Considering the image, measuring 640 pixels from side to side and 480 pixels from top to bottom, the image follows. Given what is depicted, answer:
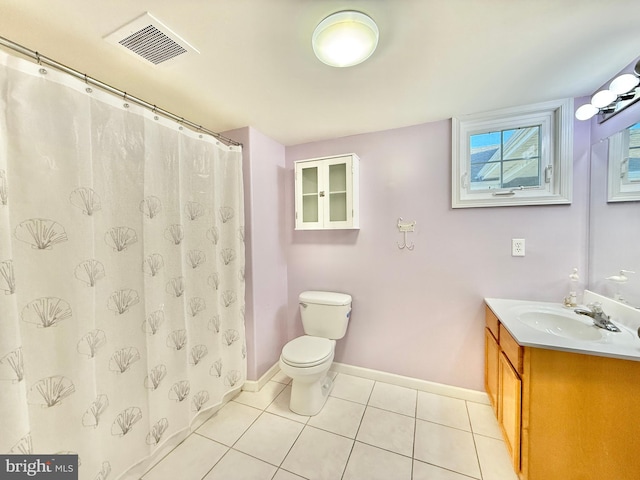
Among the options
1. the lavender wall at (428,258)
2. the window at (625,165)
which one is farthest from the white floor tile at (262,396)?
the window at (625,165)

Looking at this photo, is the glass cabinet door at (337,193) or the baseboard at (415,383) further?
the glass cabinet door at (337,193)

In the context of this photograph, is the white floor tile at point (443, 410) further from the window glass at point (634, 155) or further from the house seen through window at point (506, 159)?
the window glass at point (634, 155)

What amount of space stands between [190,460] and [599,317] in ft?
7.81

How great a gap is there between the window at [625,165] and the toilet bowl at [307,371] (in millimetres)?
1968

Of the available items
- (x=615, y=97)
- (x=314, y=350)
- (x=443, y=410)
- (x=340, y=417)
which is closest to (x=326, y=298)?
(x=314, y=350)

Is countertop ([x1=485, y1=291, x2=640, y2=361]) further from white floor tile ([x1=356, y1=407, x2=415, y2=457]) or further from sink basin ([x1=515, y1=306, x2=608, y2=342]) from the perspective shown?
white floor tile ([x1=356, y1=407, x2=415, y2=457])

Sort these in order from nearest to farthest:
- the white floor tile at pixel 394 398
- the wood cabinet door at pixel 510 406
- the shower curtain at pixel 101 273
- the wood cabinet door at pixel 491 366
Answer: the shower curtain at pixel 101 273, the wood cabinet door at pixel 510 406, the wood cabinet door at pixel 491 366, the white floor tile at pixel 394 398

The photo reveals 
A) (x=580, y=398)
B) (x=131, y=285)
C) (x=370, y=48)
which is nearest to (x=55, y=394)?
(x=131, y=285)

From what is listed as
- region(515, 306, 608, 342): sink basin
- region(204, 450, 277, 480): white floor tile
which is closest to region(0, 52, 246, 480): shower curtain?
region(204, 450, 277, 480): white floor tile

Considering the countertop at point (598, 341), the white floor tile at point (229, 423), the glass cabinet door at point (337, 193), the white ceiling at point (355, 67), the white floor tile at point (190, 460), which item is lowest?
the white floor tile at point (229, 423)

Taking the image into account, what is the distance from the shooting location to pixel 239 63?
3.84 feet

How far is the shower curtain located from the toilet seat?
0.52 metres

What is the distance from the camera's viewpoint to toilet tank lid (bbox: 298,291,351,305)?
194cm

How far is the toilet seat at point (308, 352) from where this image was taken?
1.60 m
